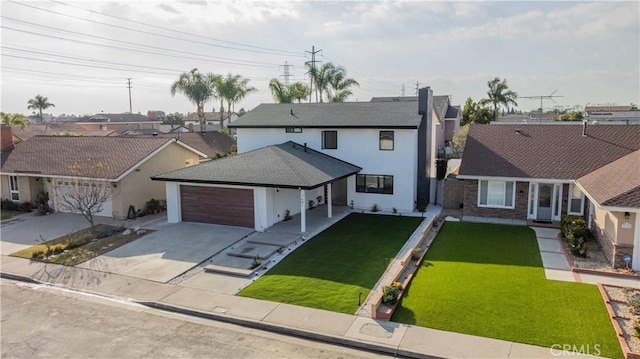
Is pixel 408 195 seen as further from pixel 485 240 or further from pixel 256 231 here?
pixel 256 231

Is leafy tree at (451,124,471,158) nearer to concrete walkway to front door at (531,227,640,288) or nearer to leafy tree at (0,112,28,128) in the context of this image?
concrete walkway to front door at (531,227,640,288)

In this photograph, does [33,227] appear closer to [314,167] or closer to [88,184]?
[88,184]

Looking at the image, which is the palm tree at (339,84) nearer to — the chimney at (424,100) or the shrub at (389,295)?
the chimney at (424,100)

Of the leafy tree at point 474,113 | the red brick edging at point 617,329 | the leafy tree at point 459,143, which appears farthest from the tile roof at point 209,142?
the red brick edging at point 617,329

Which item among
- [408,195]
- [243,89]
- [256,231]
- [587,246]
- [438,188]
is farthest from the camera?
[243,89]

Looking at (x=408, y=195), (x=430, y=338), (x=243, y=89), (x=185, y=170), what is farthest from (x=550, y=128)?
(x=243, y=89)

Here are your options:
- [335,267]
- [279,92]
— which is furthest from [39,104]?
[335,267]
